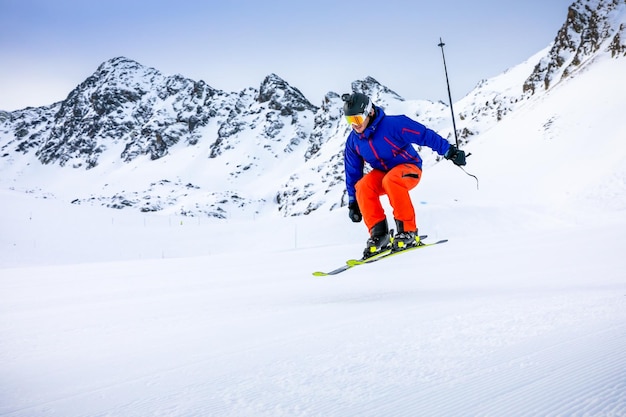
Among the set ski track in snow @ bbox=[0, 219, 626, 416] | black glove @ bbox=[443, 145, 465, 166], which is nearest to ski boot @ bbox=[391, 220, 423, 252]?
black glove @ bbox=[443, 145, 465, 166]

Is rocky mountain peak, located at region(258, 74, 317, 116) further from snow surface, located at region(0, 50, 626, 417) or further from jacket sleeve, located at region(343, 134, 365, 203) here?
snow surface, located at region(0, 50, 626, 417)

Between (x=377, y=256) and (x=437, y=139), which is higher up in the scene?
(x=437, y=139)

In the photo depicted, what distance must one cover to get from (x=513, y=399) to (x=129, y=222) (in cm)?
2753

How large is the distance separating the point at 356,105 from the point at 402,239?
1.75 m

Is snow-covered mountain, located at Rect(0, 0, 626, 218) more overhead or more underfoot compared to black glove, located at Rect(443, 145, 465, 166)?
more overhead

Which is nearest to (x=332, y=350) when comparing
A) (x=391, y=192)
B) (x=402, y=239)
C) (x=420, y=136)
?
(x=391, y=192)

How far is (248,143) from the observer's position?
146375 millimetres

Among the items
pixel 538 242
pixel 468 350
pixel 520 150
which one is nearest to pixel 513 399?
pixel 468 350

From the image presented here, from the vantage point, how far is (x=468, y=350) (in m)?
1.78

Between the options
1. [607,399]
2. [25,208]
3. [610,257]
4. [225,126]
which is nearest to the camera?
[607,399]

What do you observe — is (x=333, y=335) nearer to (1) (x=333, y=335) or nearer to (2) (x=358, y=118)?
(1) (x=333, y=335)

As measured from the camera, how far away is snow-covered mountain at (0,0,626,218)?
6153 centimetres

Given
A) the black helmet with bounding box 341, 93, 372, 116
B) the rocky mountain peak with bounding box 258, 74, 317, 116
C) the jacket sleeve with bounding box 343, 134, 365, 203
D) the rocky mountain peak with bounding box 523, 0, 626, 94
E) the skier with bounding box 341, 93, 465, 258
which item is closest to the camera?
the black helmet with bounding box 341, 93, 372, 116

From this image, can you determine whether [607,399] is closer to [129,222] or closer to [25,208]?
[129,222]
